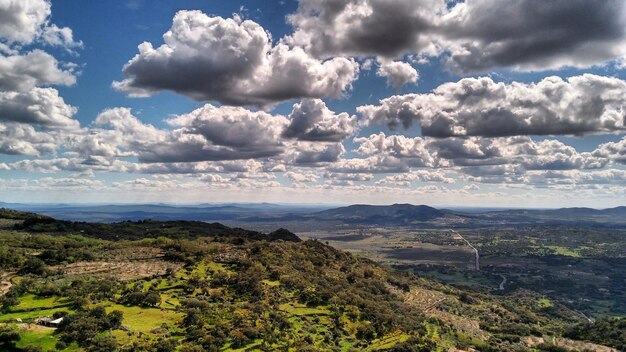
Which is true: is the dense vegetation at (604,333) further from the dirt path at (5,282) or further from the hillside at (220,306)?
the dirt path at (5,282)

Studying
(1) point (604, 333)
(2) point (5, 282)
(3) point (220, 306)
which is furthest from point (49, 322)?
(1) point (604, 333)

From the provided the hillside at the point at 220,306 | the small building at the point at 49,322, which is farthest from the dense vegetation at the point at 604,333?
the small building at the point at 49,322

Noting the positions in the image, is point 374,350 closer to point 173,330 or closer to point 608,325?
point 173,330

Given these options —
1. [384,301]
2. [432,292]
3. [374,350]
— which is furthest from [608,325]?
[374,350]

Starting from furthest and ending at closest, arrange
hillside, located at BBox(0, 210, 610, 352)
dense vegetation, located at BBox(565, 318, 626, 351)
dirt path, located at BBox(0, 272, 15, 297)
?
dense vegetation, located at BBox(565, 318, 626, 351), dirt path, located at BBox(0, 272, 15, 297), hillside, located at BBox(0, 210, 610, 352)

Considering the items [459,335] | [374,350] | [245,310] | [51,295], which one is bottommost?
[459,335]

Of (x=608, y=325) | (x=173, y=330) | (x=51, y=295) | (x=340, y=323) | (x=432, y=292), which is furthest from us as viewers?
(x=432, y=292)

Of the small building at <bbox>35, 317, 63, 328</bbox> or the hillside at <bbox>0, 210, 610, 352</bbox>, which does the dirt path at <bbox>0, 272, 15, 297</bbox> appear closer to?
the hillside at <bbox>0, 210, 610, 352</bbox>

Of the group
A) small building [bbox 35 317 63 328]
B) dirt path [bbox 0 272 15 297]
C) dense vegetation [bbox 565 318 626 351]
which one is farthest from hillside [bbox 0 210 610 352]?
dense vegetation [bbox 565 318 626 351]

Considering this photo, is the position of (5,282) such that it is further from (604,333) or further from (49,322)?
(604,333)
